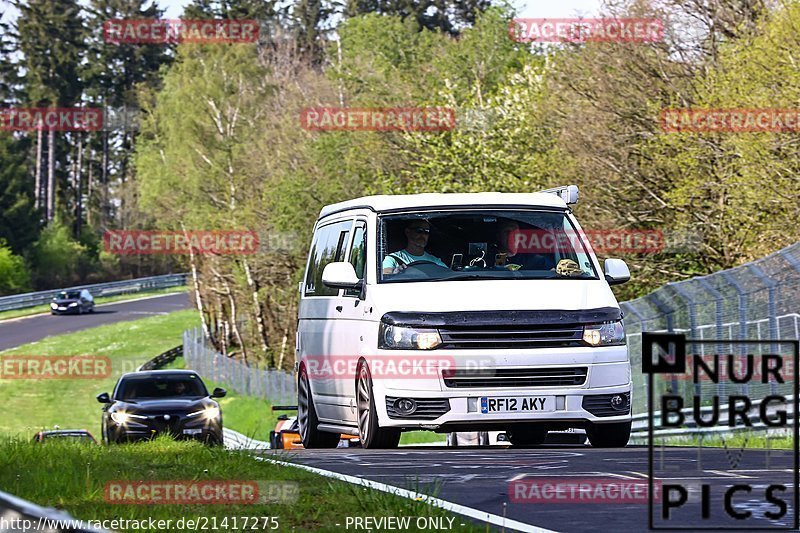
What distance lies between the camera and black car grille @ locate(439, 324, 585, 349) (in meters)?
12.5

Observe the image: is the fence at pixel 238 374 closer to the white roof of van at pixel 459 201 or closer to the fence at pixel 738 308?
the fence at pixel 738 308

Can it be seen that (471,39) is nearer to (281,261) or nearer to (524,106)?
(281,261)

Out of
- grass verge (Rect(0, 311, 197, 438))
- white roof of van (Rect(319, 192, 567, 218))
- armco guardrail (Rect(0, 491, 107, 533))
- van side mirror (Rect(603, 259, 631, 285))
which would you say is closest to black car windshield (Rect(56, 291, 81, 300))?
grass verge (Rect(0, 311, 197, 438))

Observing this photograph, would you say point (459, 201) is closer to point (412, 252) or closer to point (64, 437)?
point (412, 252)

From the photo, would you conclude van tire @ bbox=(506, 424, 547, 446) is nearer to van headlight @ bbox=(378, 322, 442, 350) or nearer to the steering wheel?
van headlight @ bbox=(378, 322, 442, 350)

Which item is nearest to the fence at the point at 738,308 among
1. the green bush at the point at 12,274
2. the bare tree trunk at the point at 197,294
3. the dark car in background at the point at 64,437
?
the dark car in background at the point at 64,437

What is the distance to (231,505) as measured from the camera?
7973mm

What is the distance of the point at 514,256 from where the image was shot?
13.7 metres

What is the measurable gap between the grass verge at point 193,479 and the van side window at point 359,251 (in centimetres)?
218

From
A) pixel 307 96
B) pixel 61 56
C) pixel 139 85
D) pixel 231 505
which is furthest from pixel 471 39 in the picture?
pixel 231 505

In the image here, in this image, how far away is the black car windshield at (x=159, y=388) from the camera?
26453 mm

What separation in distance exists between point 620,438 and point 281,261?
48416 millimetres

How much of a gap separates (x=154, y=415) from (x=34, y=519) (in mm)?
22123

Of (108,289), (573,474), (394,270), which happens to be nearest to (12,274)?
(108,289)
